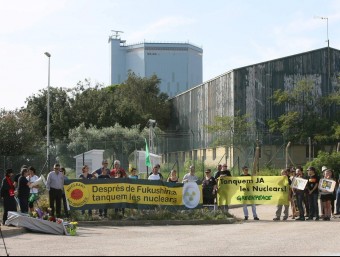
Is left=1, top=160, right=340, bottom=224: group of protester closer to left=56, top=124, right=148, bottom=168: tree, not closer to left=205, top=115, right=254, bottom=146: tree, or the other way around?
left=56, top=124, right=148, bottom=168: tree

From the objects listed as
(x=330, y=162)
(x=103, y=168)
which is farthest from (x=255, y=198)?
(x=330, y=162)

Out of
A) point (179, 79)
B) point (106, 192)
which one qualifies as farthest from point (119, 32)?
point (106, 192)

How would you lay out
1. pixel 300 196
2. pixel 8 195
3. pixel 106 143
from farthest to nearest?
pixel 106 143 < pixel 300 196 < pixel 8 195

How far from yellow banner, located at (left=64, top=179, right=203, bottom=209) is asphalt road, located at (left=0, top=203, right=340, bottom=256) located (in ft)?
7.25

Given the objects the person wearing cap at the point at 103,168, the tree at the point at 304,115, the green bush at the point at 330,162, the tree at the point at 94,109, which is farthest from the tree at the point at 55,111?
the person wearing cap at the point at 103,168

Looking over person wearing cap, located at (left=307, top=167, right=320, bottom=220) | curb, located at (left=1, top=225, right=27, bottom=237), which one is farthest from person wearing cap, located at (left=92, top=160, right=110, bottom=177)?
person wearing cap, located at (left=307, top=167, right=320, bottom=220)

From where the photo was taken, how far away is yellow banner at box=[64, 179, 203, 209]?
2248 cm

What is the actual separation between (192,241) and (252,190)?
853cm

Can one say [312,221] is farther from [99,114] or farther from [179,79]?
[179,79]

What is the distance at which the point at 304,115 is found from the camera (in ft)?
193

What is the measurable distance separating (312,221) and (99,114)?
5282 cm

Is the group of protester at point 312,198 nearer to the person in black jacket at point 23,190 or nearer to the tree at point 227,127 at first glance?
the person in black jacket at point 23,190

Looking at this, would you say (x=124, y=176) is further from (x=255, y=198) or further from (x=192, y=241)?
(x=192, y=241)

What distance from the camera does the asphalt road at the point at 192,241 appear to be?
13.9 metres
